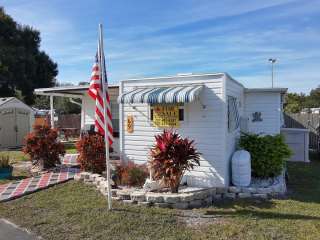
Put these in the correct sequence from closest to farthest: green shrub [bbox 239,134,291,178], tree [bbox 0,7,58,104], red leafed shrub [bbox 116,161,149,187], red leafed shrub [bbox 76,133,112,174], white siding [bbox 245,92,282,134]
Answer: red leafed shrub [bbox 116,161,149,187], green shrub [bbox 239,134,291,178], red leafed shrub [bbox 76,133,112,174], white siding [bbox 245,92,282,134], tree [bbox 0,7,58,104]

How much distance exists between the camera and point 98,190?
8.55 m

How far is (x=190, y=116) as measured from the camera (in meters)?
8.66

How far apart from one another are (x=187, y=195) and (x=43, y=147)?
20.1 ft

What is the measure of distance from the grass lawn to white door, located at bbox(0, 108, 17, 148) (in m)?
12.5

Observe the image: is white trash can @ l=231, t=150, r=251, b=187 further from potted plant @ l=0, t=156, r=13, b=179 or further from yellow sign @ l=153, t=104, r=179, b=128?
potted plant @ l=0, t=156, r=13, b=179

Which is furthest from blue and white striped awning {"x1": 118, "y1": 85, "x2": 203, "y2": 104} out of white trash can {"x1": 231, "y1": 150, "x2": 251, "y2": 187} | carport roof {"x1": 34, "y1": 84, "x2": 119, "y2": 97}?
carport roof {"x1": 34, "y1": 84, "x2": 119, "y2": 97}

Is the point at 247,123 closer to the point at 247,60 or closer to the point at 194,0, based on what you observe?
the point at 194,0

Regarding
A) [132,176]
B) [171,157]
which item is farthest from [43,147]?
[171,157]

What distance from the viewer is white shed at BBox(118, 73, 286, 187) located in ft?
27.0

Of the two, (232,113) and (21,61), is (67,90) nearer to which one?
(232,113)

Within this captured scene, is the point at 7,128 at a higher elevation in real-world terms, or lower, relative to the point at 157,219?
higher

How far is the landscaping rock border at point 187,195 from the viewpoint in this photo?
7.16 m

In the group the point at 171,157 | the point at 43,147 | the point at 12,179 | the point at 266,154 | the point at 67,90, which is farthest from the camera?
the point at 67,90

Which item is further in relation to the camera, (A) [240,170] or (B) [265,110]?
(B) [265,110]
